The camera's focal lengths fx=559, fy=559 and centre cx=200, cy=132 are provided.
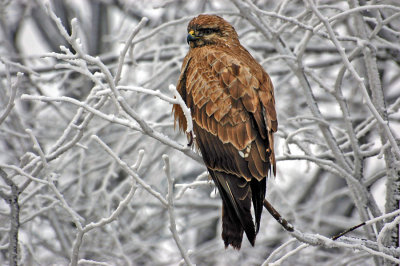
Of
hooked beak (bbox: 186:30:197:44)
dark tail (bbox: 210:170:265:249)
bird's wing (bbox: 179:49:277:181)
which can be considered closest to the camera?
dark tail (bbox: 210:170:265:249)

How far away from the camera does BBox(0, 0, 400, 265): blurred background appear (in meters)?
3.31

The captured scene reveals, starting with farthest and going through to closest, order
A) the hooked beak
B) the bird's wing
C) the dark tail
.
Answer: the hooked beak, the bird's wing, the dark tail

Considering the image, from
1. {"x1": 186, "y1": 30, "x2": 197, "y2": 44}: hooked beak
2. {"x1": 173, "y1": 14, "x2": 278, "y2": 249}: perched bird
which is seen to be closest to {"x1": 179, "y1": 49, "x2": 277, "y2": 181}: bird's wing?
{"x1": 173, "y1": 14, "x2": 278, "y2": 249}: perched bird

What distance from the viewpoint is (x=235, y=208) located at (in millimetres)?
3012

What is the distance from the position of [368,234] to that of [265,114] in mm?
944

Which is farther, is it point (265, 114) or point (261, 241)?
point (261, 241)

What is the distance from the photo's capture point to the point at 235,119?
3.33 m

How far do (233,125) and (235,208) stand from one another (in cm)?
55

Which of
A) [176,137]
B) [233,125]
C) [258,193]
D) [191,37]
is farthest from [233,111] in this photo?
[176,137]

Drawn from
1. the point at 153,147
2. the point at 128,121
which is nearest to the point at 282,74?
the point at 153,147

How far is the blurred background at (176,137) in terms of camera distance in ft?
10.9

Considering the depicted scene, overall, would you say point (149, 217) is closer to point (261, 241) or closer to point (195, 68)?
point (261, 241)

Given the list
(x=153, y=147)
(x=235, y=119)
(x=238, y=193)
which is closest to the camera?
(x=238, y=193)

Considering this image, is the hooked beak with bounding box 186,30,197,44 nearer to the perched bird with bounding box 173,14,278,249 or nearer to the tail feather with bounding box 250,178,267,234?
the perched bird with bounding box 173,14,278,249
